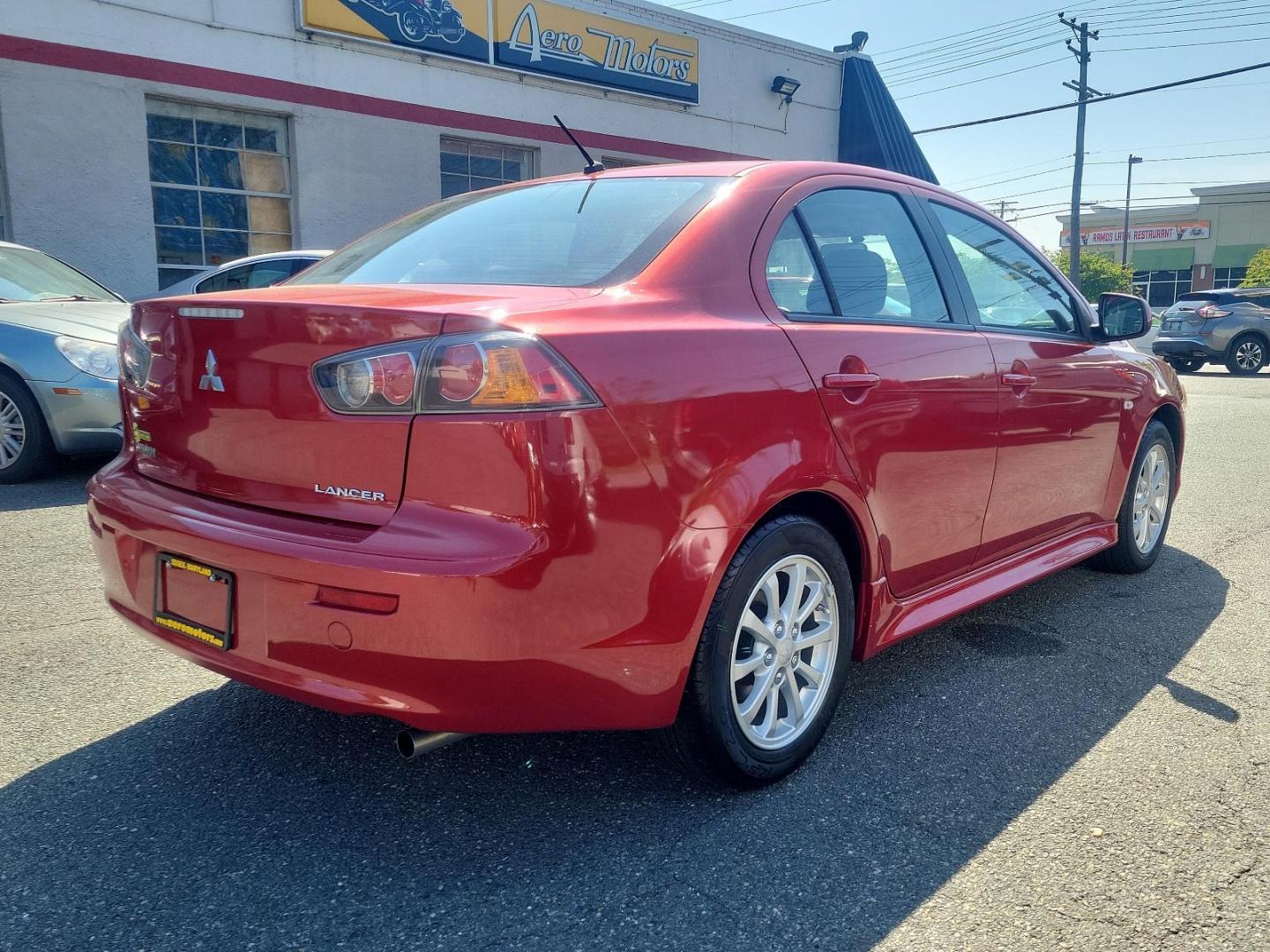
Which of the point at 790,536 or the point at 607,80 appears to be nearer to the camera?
the point at 790,536

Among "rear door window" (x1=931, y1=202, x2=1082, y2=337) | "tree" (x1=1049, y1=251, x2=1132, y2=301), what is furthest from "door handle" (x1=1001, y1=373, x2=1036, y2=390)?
"tree" (x1=1049, y1=251, x2=1132, y2=301)

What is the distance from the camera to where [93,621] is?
3.78 m

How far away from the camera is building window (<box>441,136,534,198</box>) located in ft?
48.3

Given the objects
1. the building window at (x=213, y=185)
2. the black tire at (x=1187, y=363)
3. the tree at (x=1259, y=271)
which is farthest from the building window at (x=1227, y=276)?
the building window at (x=213, y=185)

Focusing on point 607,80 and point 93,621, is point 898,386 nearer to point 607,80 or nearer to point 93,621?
point 93,621

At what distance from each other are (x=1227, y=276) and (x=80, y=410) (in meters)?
60.0

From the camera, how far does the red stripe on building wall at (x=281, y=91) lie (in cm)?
1098

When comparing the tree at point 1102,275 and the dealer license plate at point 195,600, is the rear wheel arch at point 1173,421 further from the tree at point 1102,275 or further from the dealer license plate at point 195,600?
the tree at point 1102,275

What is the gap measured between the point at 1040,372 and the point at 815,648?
1528 millimetres

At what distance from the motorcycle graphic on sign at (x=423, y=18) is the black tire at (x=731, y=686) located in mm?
12761

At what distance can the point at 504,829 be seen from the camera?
2461 millimetres

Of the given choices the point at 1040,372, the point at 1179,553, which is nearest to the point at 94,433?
the point at 1040,372

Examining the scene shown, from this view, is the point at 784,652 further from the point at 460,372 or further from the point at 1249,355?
the point at 1249,355

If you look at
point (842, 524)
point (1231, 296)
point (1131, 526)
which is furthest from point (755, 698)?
point (1231, 296)
